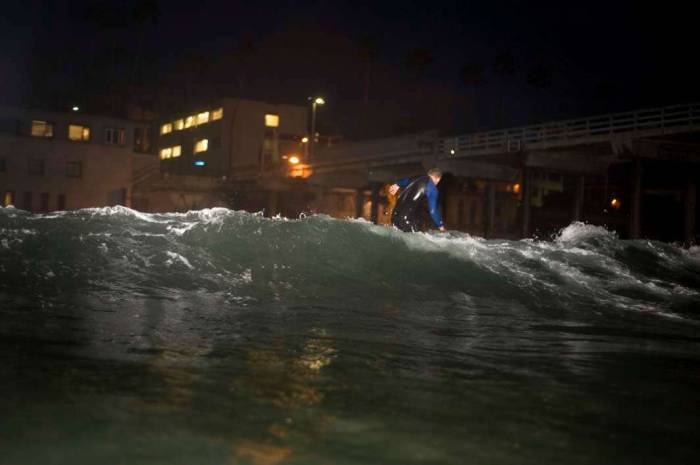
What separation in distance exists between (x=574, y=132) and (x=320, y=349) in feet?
105

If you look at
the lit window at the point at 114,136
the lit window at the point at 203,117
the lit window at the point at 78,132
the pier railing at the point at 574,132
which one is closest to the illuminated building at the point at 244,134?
the lit window at the point at 203,117

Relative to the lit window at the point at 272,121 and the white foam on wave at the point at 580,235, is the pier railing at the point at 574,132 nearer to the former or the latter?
the white foam on wave at the point at 580,235

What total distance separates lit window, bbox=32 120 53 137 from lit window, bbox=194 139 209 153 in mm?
21050

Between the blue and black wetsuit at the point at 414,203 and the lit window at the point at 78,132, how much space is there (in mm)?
41643

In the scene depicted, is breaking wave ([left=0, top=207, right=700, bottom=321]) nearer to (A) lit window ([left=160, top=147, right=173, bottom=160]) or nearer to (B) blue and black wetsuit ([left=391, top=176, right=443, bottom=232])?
(B) blue and black wetsuit ([left=391, top=176, right=443, bottom=232])

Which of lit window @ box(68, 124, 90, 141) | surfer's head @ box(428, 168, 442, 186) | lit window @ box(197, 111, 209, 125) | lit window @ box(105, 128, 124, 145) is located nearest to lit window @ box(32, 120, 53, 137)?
lit window @ box(68, 124, 90, 141)

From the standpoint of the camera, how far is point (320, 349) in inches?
179

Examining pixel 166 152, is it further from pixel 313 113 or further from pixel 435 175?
pixel 435 175

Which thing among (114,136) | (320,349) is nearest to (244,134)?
(114,136)

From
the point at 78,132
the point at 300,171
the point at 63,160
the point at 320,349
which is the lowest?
the point at 320,349

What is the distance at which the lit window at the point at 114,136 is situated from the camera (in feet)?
157

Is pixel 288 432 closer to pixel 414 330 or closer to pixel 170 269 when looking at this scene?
pixel 414 330

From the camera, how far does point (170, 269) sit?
744 centimetres

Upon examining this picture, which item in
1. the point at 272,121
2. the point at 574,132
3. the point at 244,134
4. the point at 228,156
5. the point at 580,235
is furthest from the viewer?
the point at 272,121
